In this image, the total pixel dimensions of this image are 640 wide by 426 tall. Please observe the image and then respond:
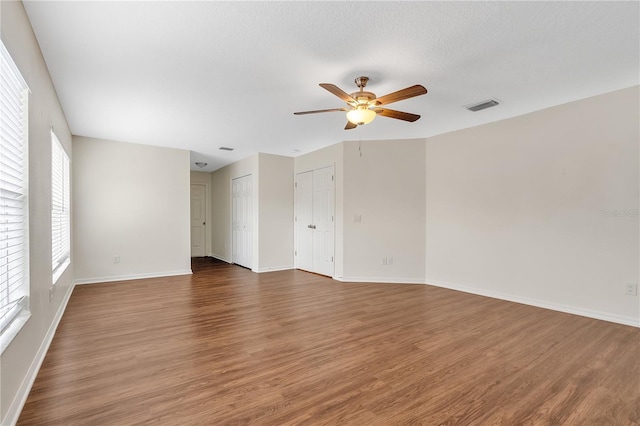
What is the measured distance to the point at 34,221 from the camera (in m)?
2.12

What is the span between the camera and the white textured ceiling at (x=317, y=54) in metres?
1.91

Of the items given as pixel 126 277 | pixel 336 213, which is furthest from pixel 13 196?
pixel 336 213

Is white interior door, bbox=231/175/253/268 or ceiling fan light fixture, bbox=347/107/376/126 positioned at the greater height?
ceiling fan light fixture, bbox=347/107/376/126

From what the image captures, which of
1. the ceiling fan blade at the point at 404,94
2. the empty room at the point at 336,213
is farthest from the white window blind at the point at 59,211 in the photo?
the ceiling fan blade at the point at 404,94

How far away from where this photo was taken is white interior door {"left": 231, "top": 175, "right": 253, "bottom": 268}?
6328 mm

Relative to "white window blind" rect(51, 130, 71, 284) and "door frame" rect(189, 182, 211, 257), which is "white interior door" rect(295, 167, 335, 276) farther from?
"white window blind" rect(51, 130, 71, 284)

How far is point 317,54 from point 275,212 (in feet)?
13.3

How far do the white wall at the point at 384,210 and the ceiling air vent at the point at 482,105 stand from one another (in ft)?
4.55

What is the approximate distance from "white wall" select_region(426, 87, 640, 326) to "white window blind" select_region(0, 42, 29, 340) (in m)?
4.73

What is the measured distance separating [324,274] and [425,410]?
3.90 meters

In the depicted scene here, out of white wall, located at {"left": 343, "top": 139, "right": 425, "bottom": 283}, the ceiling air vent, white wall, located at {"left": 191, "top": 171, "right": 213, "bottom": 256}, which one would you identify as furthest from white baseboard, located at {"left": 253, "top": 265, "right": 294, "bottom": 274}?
the ceiling air vent

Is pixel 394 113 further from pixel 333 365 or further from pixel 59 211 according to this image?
pixel 59 211

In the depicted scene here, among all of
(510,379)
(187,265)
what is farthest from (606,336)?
(187,265)

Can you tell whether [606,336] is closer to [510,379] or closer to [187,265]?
[510,379]
